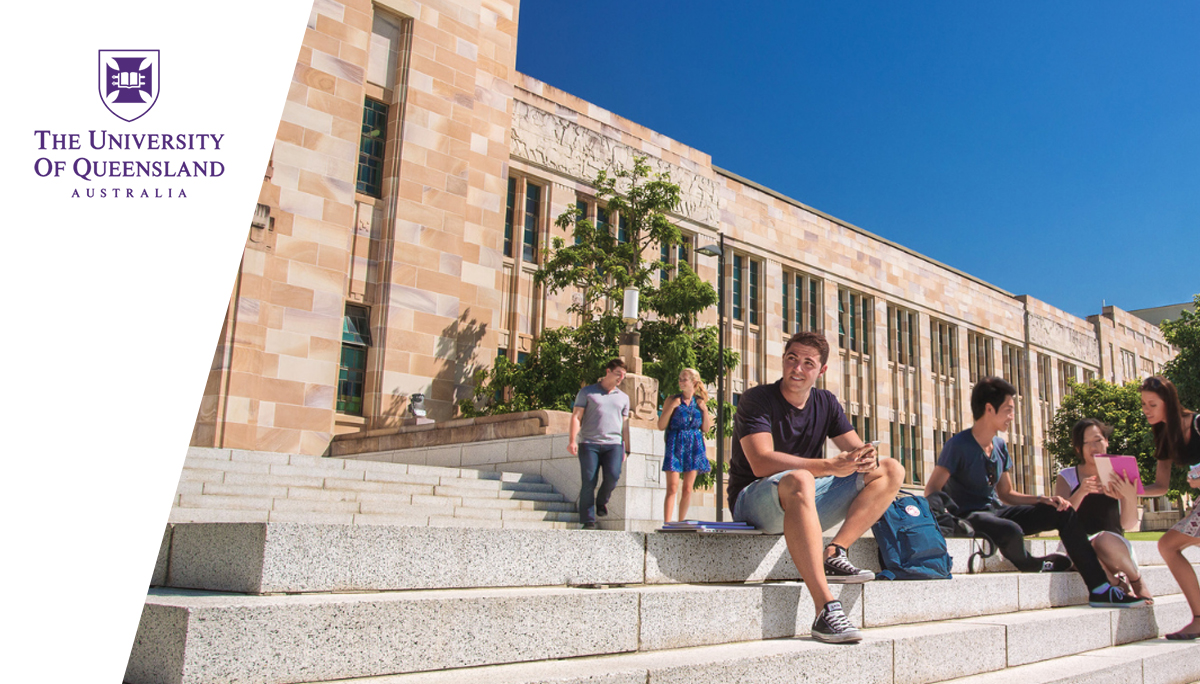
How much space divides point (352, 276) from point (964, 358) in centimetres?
3046

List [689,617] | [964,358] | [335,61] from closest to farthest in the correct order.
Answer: [689,617] → [335,61] → [964,358]

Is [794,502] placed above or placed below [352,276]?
below

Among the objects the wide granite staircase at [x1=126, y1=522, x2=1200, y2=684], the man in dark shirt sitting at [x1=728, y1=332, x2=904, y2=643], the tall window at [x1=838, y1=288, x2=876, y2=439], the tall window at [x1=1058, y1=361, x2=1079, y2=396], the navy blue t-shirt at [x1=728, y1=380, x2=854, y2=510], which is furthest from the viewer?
the tall window at [x1=1058, y1=361, x2=1079, y2=396]

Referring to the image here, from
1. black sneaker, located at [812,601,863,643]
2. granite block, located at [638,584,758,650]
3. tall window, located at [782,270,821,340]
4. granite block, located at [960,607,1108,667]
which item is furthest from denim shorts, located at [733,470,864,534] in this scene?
tall window, located at [782,270,821,340]

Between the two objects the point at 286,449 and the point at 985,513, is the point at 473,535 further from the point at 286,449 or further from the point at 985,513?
the point at 286,449

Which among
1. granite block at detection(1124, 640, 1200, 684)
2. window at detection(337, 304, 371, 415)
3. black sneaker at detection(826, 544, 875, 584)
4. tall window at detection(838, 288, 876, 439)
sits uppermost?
tall window at detection(838, 288, 876, 439)

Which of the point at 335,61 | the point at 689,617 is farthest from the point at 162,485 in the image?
the point at 335,61

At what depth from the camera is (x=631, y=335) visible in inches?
602

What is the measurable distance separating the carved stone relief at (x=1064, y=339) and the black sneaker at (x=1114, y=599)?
137ft

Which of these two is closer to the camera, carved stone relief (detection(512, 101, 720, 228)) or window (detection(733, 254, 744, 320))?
carved stone relief (detection(512, 101, 720, 228))

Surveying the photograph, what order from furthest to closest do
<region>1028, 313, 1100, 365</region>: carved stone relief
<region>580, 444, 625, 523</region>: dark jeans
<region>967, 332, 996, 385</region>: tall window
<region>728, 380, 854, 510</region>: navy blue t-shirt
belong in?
<region>1028, 313, 1100, 365</region>: carved stone relief < <region>967, 332, 996, 385</region>: tall window < <region>580, 444, 625, 523</region>: dark jeans < <region>728, 380, 854, 510</region>: navy blue t-shirt

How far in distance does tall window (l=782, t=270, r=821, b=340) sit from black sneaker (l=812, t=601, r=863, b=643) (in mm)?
28004

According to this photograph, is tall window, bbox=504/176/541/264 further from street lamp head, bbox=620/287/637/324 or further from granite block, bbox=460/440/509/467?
granite block, bbox=460/440/509/467

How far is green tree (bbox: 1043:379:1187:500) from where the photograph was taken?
121 ft
